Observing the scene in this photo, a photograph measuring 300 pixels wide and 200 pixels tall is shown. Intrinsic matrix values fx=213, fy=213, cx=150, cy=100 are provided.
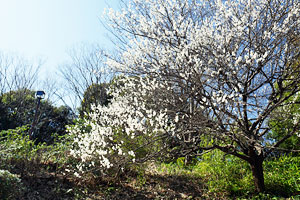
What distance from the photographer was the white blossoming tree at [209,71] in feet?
11.2

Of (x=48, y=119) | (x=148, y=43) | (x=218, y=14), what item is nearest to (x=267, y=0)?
(x=218, y=14)

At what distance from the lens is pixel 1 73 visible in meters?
11.5

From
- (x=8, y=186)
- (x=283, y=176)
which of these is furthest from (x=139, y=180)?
(x=283, y=176)

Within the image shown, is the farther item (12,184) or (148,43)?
(148,43)

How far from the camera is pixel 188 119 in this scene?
3.58 m

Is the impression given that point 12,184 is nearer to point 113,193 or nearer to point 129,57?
point 113,193

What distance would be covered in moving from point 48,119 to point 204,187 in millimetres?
10305

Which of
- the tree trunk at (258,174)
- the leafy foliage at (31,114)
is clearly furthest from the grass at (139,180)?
the leafy foliage at (31,114)

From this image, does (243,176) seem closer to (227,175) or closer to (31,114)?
(227,175)

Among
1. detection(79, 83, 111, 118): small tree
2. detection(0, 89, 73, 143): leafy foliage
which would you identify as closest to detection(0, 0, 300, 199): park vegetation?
detection(79, 83, 111, 118): small tree

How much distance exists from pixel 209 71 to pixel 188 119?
1130mm

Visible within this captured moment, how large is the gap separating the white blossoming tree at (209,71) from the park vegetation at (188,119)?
0.08 feet

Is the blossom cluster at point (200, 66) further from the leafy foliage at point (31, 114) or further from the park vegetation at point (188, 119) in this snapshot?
the leafy foliage at point (31, 114)

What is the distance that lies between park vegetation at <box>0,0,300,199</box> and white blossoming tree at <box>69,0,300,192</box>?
0.08 feet
